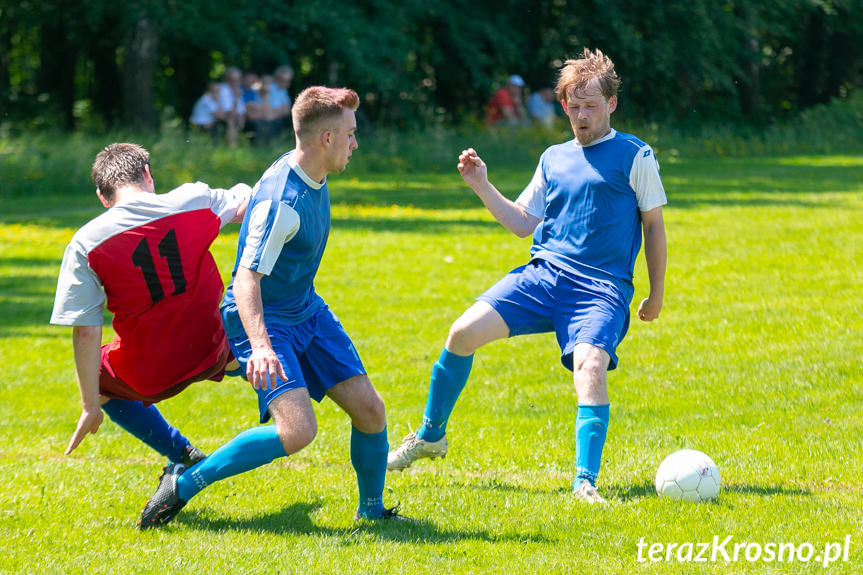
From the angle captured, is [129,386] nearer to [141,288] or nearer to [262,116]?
[141,288]

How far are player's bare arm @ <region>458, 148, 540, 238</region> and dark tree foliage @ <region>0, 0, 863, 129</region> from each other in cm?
1924

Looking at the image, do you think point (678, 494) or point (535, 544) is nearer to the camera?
point (535, 544)

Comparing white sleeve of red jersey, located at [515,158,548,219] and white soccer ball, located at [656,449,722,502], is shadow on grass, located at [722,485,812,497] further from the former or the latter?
white sleeve of red jersey, located at [515,158,548,219]

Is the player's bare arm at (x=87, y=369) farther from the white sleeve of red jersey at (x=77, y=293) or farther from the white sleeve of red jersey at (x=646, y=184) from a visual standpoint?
the white sleeve of red jersey at (x=646, y=184)

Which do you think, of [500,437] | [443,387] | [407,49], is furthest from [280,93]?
[443,387]

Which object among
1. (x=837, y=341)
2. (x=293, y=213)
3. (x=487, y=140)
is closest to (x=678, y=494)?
(x=293, y=213)

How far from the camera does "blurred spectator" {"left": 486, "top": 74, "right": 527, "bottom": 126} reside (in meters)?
26.8

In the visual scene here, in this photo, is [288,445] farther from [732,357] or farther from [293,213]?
[732,357]

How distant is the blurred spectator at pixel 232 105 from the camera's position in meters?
22.9

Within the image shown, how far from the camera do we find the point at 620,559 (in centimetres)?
445

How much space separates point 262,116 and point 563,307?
18.8 metres

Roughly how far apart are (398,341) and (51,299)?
445 centimetres

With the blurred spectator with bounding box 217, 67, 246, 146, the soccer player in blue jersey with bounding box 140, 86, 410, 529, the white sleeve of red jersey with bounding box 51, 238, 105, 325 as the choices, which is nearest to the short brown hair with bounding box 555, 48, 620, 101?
the soccer player in blue jersey with bounding box 140, 86, 410, 529

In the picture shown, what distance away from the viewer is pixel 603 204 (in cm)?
543
